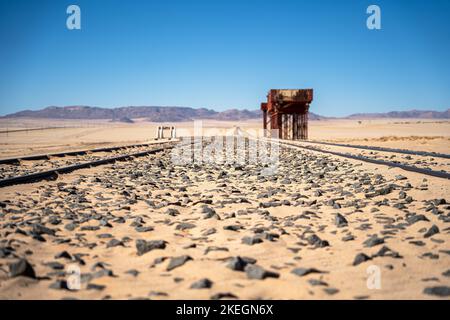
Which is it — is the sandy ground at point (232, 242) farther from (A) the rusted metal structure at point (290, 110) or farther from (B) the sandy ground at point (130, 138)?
(A) the rusted metal structure at point (290, 110)

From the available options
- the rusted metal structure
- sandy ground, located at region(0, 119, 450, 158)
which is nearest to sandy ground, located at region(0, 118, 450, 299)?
sandy ground, located at region(0, 119, 450, 158)

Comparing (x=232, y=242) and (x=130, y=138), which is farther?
(x=130, y=138)

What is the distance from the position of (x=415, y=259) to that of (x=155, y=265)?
229 cm

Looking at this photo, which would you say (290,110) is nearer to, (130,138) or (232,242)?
(130,138)

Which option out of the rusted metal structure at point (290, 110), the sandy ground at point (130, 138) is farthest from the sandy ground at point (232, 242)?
the rusted metal structure at point (290, 110)

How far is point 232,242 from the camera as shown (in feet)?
12.7

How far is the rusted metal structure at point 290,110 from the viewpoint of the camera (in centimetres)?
3219

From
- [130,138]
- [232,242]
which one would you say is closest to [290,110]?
[130,138]

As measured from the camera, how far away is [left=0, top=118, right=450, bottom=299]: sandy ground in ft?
9.02

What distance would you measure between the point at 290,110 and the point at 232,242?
103 feet
